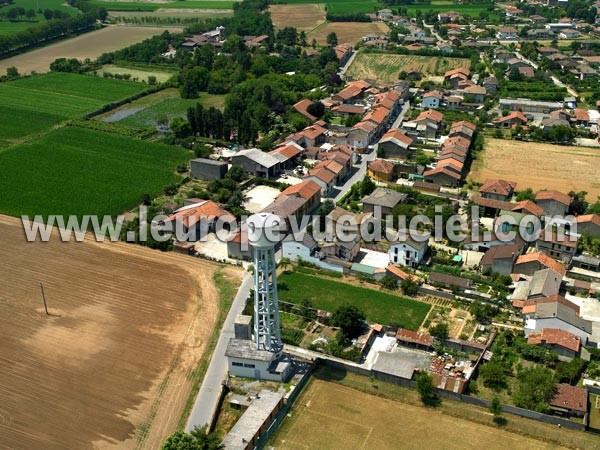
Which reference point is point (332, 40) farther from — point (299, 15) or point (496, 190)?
point (496, 190)

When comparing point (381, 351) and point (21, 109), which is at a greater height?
point (21, 109)

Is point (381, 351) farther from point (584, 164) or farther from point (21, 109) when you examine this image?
point (21, 109)

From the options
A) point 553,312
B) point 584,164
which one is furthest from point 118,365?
point 584,164

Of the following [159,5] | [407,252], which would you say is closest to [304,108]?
[407,252]

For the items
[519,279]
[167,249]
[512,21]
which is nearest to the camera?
[519,279]

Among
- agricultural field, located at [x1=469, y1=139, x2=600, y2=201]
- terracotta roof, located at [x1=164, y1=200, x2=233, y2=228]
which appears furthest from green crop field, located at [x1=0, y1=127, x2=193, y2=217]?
agricultural field, located at [x1=469, y1=139, x2=600, y2=201]
